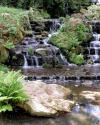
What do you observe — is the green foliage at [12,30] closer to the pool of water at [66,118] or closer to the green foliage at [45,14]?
the pool of water at [66,118]

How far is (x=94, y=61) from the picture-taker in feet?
45.4

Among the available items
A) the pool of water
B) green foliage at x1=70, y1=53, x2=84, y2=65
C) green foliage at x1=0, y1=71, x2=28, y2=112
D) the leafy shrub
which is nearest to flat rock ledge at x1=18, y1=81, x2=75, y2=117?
the pool of water

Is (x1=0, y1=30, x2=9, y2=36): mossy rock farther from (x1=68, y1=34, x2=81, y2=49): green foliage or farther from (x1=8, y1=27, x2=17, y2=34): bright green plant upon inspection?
(x1=68, y1=34, x2=81, y2=49): green foliage

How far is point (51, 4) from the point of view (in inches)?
927

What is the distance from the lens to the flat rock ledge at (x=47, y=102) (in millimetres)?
4934

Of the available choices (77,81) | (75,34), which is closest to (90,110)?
(77,81)

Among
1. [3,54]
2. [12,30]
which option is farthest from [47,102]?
[12,30]

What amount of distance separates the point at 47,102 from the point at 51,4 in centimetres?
2089

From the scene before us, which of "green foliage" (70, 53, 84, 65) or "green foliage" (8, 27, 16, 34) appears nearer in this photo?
"green foliage" (70, 53, 84, 65)

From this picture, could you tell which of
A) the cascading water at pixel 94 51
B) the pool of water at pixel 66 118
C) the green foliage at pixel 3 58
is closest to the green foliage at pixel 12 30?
the green foliage at pixel 3 58

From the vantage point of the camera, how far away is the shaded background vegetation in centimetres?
2264

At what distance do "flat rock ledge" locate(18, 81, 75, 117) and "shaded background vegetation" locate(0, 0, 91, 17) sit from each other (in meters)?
18.8

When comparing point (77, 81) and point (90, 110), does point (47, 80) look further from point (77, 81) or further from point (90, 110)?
point (90, 110)

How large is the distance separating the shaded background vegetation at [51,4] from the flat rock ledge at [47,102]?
18.8 meters
